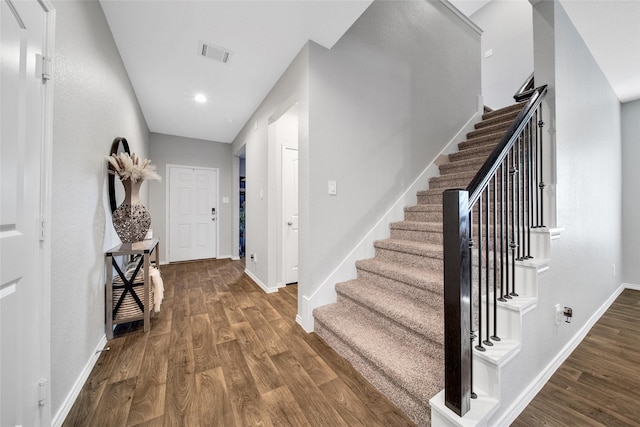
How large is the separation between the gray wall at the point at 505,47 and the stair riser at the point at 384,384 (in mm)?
5100

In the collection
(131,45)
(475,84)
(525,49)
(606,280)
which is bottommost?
(606,280)

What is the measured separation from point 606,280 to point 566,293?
5.22 feet

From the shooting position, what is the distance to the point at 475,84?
11.8ft

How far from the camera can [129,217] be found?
83.4 inches

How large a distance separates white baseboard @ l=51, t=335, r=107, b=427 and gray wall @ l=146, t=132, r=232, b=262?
3.31 metres

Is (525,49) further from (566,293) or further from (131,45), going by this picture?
(131,45)

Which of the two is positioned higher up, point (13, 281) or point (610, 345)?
point (13, 281)

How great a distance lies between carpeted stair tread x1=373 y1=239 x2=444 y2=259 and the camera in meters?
1.93

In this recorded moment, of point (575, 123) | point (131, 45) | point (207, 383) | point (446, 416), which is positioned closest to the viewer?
point (446, 416)

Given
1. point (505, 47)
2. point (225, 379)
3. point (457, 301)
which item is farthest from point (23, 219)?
point (505, 47)

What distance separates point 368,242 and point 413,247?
0.47m

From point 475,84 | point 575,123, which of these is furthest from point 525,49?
point 575,123

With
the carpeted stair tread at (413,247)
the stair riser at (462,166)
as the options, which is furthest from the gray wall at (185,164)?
the stair riser at (462,166)

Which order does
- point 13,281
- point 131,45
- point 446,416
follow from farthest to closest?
point 131,45
point 446,416
point 13,281
